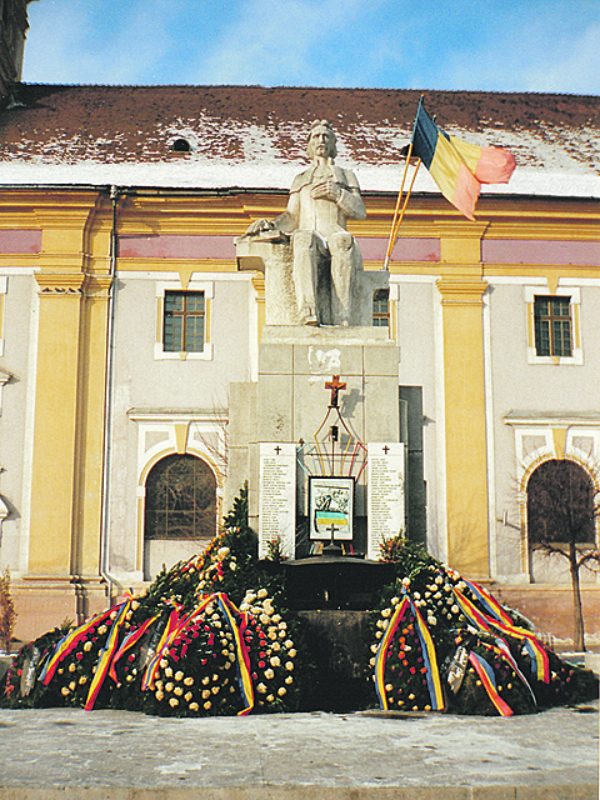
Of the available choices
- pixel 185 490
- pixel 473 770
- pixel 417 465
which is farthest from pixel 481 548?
pixel 473 770

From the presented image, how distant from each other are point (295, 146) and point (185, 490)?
28.2 ft

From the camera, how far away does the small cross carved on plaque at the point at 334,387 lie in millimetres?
9086

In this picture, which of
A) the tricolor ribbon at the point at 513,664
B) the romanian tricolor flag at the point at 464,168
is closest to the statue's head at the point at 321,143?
the romanian tricolor flag at the point at 464,168

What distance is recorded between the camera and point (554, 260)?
22719mm

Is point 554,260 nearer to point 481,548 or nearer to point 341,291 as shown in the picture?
point 481,548

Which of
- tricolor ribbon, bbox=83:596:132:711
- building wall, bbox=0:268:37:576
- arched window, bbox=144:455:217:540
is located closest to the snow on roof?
building wall, bbox=0:268:37:576

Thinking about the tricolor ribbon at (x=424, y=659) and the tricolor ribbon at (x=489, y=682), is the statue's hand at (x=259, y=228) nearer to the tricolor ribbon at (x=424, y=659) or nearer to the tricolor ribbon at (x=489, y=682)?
the tricolor ribbon at (x=424, y=659)

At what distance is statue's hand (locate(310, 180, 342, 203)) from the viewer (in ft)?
33.6

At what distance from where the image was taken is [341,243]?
388 inches

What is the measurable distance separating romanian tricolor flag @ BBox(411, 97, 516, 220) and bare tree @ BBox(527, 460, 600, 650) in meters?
9.49

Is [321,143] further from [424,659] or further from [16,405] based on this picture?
[16,405]

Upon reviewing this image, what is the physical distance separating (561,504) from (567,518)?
0.34 meters

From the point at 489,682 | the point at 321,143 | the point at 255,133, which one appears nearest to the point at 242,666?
the point at 489,682

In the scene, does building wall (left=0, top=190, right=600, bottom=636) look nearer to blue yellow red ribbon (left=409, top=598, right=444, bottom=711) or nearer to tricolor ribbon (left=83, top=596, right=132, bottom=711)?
tricolor ribbon (left=83, top=596, right=132, bottom=711)
